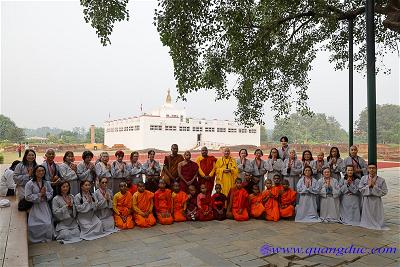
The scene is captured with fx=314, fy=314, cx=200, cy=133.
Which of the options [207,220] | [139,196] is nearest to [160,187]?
[139,196]

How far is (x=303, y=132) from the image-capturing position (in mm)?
72875

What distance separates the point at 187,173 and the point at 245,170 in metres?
1.45

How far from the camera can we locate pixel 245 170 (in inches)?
306

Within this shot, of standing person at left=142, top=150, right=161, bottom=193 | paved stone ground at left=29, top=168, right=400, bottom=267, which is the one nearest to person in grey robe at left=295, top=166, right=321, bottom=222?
paved stone ground at left=29, top=168, right=400, bottom=267

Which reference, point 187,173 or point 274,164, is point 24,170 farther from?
point 274,164

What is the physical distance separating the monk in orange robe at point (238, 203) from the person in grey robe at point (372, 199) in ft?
7.65

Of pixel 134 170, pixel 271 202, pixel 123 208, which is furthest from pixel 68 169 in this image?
pixel 271 202

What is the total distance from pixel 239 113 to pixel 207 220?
3668mm

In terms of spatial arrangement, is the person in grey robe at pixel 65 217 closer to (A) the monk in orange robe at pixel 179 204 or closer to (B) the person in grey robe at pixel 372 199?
(A) the monk in orange robe at pixel 179 204

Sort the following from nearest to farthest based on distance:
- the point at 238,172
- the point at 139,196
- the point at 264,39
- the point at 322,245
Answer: the point at 322,245 < the point at 139,196 < the point at 264,39 < the point at 238,172

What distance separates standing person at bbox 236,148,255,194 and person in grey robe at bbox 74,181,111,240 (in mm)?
3346

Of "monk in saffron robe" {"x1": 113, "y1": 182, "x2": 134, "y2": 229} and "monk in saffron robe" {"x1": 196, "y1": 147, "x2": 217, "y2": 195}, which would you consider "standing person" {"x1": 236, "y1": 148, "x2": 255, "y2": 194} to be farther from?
"monk in saffron robe" {"x1": 113, "y1": 182, "x2": 134, "y2": 229}

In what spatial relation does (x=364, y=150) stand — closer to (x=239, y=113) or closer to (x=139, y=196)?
(x=239, y=113)

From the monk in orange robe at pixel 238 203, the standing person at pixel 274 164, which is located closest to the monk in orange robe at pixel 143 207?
the monk in orange robe at pixel 238 203
